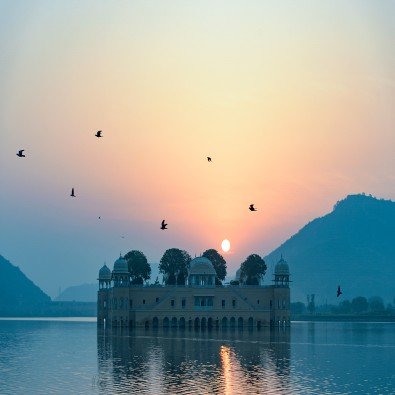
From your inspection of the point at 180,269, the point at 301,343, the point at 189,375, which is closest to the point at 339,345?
the point at 301,343

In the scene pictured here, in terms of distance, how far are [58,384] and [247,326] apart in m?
103

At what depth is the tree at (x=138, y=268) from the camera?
190 metres

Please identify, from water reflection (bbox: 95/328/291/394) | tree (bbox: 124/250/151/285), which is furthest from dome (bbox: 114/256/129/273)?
water reflection (bbox: 95/328/291/394)

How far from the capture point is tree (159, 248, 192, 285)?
19225cm

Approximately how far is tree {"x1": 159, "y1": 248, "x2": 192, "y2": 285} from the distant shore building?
58.5 feet

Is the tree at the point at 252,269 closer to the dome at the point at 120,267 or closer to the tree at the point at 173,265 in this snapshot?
the tree at the point at 173,265

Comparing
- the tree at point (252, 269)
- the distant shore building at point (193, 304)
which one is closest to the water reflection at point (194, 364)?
the distant shore building at point (193, 304)

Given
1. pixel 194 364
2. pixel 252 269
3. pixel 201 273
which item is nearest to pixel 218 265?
pixel 252 269

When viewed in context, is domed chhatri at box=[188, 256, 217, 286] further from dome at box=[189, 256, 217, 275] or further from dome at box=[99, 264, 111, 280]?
dome at box=[99, 264, 111, 280]

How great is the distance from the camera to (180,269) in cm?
19300

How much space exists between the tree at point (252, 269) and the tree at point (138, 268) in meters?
23.0

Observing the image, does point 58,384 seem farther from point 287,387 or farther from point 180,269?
point 180,269

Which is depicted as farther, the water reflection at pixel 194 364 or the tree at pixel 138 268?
the tree at pixel 138 268

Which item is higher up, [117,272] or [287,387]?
[117,272]
